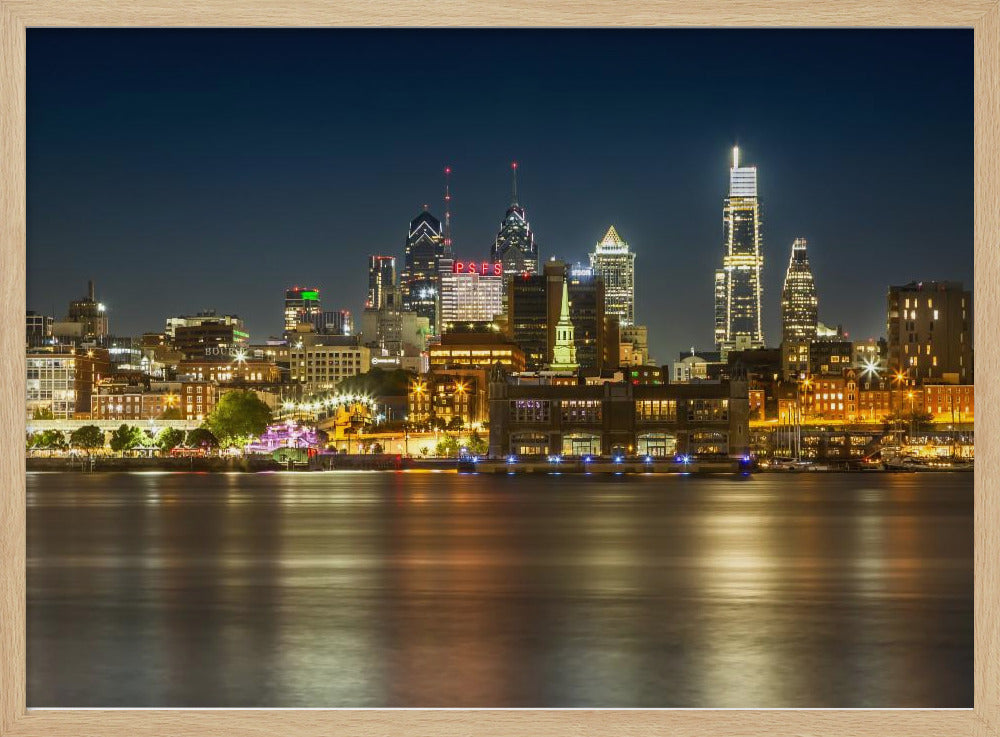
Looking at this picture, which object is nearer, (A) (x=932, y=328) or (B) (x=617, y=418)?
(A) (x=932, y=328)

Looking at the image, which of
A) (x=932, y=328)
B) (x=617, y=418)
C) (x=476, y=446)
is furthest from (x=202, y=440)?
(x=932, y=328)

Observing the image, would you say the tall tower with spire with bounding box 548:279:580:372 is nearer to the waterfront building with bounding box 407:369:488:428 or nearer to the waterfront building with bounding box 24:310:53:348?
the waterfront building with bounding box 407:369:488:428

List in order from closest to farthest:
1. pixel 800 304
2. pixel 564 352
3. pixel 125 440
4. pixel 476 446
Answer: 1. pixel 476 446
2. pixel 125 440
3. pixel 564 352
4. pixel 800 304

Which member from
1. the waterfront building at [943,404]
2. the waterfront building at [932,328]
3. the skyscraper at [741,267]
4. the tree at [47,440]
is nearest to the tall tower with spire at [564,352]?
the waterfront building at [943,404]

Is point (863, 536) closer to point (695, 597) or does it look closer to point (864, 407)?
point (695, 597)

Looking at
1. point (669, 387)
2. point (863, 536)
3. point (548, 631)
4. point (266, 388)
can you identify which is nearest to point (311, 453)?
point (669, 387)

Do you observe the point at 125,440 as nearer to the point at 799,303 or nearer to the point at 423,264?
the point at 799,303
